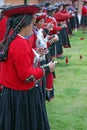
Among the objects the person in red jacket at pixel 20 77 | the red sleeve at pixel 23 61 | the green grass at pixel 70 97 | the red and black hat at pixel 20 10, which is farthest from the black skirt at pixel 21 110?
the green grass at pixel 70 97

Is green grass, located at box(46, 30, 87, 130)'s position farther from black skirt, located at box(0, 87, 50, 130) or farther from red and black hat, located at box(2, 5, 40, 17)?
red and black hat, located at box(2, 5, 40, 17)

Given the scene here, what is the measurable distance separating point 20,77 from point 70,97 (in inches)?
117

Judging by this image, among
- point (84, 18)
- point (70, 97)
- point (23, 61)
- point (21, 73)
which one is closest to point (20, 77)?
point (21, 73)

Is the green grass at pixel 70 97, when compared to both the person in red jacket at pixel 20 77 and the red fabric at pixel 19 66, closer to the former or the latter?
A: the person in red jacket at pixel 20 77

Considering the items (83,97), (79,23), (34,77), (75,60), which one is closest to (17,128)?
(34,77)

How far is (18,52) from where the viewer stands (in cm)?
300

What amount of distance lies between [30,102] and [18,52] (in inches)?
23.9

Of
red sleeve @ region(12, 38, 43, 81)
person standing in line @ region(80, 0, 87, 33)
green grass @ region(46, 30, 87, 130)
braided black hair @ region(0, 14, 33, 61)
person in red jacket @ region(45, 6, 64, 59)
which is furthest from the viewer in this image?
person standing in line @ region(80, 0, 87, 33)

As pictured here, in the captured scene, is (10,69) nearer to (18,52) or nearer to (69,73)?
(18,52)

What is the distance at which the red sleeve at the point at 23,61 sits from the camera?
9.84ft

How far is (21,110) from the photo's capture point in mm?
3354

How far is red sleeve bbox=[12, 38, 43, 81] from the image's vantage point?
3.00 m

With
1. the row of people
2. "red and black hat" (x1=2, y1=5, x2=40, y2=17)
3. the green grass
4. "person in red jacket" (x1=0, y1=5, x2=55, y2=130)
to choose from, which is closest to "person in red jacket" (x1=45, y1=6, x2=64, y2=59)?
the green grass

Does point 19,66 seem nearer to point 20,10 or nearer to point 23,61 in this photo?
point 23,61
